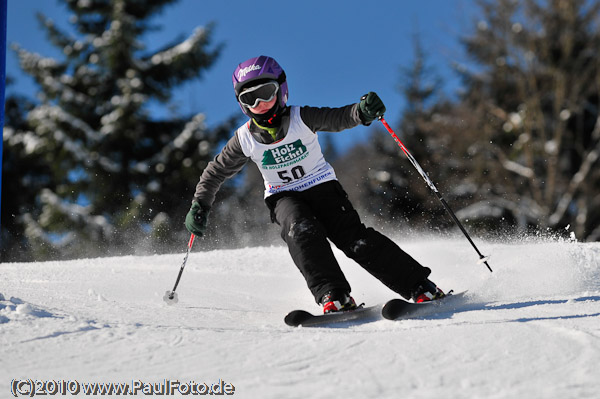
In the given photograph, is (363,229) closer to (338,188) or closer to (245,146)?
(338,188)

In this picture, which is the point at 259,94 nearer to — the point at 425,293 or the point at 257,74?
the point at 257,74

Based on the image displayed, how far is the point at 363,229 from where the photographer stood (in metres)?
3.52

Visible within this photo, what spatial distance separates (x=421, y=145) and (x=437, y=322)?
19.2 metres

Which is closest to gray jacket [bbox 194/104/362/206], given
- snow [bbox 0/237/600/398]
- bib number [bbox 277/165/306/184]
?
bib number [bbox 277/165/306/184]

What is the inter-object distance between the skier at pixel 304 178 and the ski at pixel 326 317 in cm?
41

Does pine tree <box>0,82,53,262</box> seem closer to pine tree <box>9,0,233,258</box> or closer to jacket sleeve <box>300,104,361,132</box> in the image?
pine tree <box>9,0,233,258</box>

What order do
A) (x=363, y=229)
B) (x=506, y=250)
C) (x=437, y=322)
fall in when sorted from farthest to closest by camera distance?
(x=506, y=250) → (x=363, y=229) → (x=437, y=322)

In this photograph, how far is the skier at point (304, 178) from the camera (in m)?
3.34

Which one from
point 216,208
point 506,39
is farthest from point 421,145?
point 216,208

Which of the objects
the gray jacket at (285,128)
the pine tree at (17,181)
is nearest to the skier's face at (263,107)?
the gray jacket at (285,128)

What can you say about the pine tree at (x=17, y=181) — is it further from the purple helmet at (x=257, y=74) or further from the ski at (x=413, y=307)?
the ski at (x=413, y=307)

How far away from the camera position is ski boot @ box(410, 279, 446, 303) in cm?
327

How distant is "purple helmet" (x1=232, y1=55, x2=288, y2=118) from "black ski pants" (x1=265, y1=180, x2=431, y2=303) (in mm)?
629

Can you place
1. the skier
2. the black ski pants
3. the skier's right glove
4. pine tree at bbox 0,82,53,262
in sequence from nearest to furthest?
the black ski pants < the skier < the skier's right glove < pine tree at bbox 0,82,53,262
